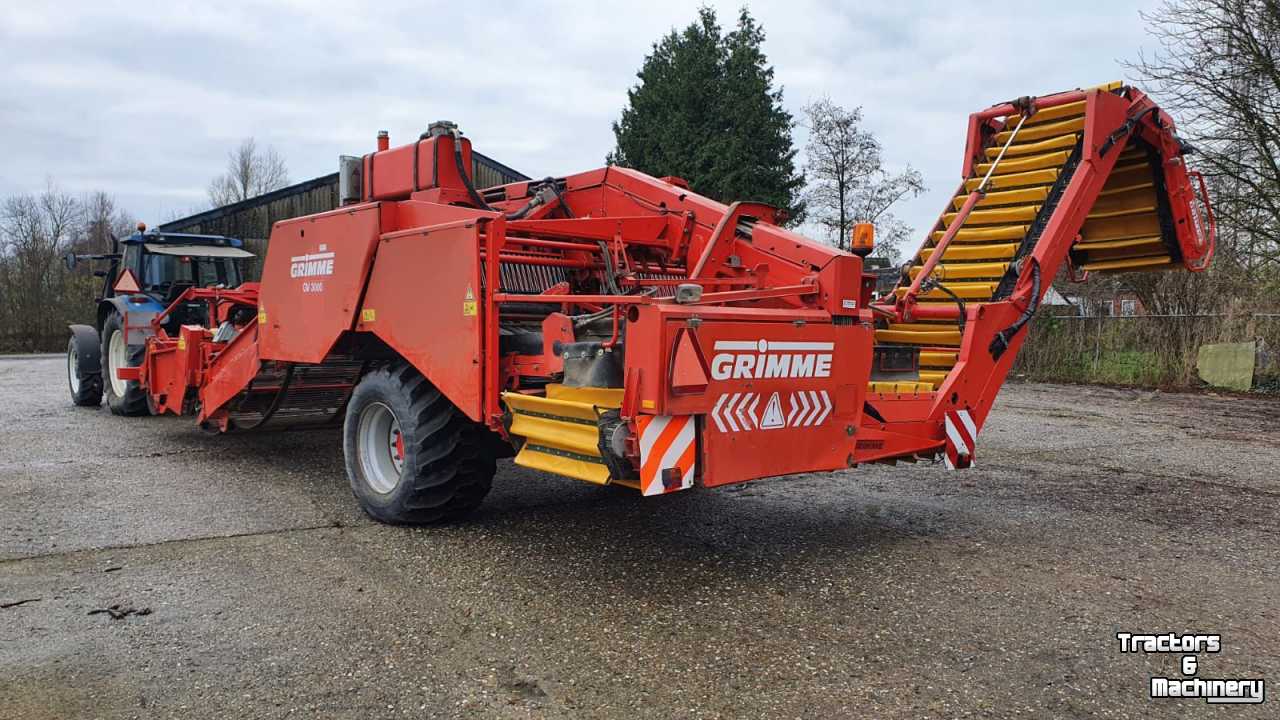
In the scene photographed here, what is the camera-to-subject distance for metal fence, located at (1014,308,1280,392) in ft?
45.4

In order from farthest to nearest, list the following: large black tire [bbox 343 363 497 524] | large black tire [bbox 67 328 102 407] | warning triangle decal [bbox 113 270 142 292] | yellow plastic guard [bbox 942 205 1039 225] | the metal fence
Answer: the metal fence
large black tire [bbox 67 328 102 407]
warning triangle decal [bbox 113 270 142 292]
yellow plastic guard [bbox 942 205 1039 225]
large black tire [bbox 343 363 497 524]

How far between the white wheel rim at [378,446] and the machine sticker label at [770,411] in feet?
7.66

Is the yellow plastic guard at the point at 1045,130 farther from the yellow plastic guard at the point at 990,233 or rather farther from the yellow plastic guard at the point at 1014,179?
the yellow plastic guard at the point at 990,233

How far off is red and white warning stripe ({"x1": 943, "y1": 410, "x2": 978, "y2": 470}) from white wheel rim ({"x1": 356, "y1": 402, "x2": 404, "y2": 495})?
3.18 metres

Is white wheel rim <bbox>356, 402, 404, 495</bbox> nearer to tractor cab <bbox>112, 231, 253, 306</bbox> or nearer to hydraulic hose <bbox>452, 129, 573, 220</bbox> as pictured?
hydraulic hose <bbox>452, 129, 573, 220</bbox>

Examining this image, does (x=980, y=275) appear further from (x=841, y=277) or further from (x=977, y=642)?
(x=977, y=642)

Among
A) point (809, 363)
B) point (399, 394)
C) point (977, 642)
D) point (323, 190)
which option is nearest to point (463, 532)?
A: point (399, 394)

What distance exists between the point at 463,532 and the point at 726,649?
209 cm

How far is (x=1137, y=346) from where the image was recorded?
1541 centimetres

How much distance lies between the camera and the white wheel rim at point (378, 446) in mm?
5328

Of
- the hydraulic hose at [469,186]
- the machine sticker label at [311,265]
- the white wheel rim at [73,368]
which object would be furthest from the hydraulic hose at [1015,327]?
the white wheel rim at [73,368]

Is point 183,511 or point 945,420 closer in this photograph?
point 945,420

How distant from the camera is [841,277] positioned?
4398 mm

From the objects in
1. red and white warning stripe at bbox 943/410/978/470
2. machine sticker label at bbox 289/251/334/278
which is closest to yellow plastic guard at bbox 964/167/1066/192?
red and white warning stripe at bbox 943/410/978/470
